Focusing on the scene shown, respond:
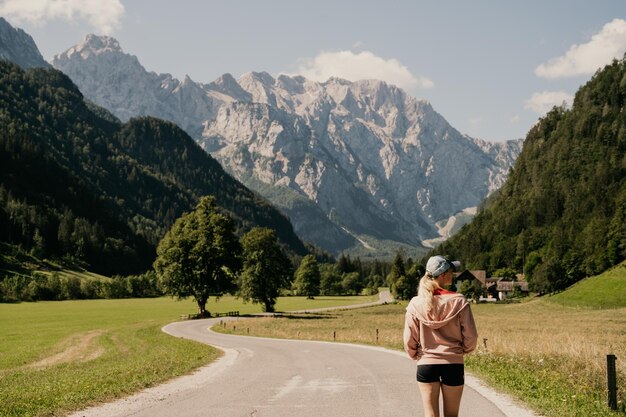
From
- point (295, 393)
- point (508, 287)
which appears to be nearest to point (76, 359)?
point (295, 393)

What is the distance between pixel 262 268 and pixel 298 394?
67825 millimetres

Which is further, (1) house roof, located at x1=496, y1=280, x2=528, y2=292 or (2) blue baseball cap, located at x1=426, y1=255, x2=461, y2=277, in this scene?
(1) house roof, located at x1=496, y1=280, x2=528, y2=292

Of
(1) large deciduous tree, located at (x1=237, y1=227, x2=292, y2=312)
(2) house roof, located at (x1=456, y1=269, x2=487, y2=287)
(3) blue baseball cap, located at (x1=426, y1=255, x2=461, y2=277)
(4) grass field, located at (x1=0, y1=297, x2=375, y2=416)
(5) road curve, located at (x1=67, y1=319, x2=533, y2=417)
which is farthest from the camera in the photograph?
(2) house roof, located at (x1=456, y1=269, x2=487, y2=287)

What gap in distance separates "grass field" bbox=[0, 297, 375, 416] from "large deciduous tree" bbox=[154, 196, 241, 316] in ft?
32.9

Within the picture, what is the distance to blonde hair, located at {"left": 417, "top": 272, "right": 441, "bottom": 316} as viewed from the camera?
8828 mm

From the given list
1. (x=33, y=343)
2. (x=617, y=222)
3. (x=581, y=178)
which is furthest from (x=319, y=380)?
(x=581, y=178)

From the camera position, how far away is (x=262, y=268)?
275ft

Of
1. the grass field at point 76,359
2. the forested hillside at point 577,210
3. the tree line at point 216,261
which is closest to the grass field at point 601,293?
the forested hillside at point 577,210

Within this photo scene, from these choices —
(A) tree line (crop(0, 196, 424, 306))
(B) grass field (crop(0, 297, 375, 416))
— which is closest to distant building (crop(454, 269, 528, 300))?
(A) tree line (crop(0, 196, 424, 306))

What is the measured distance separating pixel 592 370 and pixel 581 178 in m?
177

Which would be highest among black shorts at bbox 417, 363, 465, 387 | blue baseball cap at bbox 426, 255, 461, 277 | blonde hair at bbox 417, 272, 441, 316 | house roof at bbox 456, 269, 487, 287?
house roof at bbox 456, 269, 487, 287

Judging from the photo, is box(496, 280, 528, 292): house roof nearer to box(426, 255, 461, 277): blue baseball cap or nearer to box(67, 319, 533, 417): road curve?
box(67, 319, 533, 417): road curve

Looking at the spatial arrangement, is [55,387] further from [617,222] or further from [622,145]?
[622,145]

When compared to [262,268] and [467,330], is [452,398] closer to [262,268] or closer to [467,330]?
[467,330]
